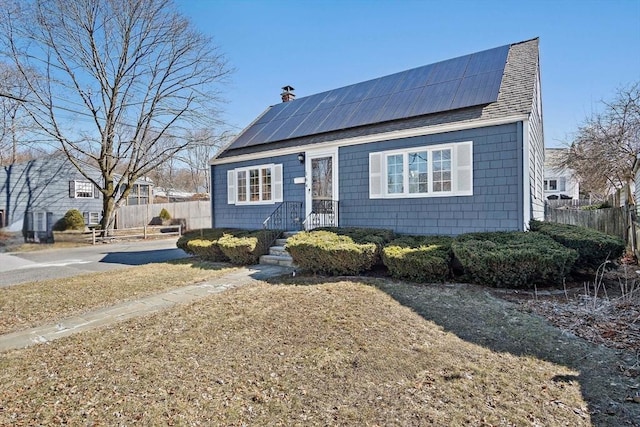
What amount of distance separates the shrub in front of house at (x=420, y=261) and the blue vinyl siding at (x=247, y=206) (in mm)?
4188

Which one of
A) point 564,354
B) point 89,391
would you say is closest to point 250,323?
point 89,391

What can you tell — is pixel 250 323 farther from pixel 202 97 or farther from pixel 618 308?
pixel 202 97

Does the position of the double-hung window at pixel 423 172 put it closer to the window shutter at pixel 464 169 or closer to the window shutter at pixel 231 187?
the window shutter at pixel 464 169

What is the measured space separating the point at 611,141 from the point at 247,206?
51.9 ft

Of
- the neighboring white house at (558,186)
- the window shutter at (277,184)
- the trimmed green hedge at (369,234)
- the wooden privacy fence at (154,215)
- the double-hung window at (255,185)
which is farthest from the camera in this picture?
the neighboring white house at (558,186)

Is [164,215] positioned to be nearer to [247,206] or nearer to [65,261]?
[65,261]

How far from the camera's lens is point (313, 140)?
10.1 m

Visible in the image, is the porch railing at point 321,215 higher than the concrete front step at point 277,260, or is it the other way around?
the porch railing at point 321,215

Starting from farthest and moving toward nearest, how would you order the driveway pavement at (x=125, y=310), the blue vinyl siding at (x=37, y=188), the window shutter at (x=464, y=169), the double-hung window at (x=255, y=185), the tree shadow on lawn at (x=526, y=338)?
1. the blue vinyl siding at (x=37, y=188)
2. the double-hung window at (x=255, y=185)
3. the window shutter at (x=464, y=169)
4. the driveway pavement at (x=125, y=310)
5. the tree shadow on lawn at (x=526, y=338)

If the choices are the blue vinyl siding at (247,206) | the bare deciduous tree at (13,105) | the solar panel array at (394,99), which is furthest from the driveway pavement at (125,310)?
the bare deciduous tree at (13,105)

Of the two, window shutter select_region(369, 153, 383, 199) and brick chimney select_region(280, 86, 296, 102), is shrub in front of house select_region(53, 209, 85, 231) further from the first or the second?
window shutter select_region(369, 153, 383, 199)

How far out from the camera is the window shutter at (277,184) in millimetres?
10695

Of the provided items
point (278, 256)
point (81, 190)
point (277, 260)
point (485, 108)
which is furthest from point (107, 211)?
point (485, 108)

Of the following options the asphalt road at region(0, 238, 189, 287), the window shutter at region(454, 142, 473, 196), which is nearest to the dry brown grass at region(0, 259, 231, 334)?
the asphalt road at region(0, 238, 189, 287)
